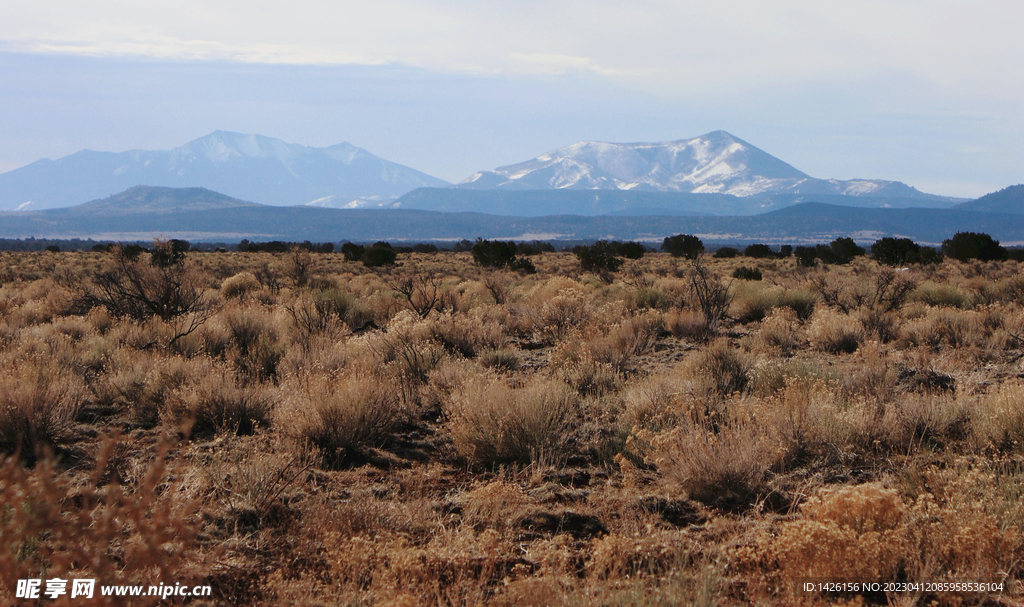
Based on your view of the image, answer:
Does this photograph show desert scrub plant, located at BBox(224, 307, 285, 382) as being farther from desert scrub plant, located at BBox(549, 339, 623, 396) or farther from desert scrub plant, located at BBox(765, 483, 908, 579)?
desert scrub plant, located at BBox(765, 483, 908, 579)

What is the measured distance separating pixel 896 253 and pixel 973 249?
17.3ft

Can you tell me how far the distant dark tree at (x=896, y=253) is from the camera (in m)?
31.6

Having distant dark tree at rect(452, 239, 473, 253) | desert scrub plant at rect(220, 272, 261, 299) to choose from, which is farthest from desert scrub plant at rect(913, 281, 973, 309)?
distant dark tree at rect(452, 239, 473, 253)

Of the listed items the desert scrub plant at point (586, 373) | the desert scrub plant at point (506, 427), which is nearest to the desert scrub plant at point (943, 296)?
the desert scrub plant at point (586, 373)

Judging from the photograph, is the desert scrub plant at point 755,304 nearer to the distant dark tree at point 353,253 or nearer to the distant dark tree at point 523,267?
the distant dark tree at point 523,267

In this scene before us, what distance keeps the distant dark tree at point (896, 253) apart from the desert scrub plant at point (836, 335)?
79.7 feet

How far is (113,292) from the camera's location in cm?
Answer: 1327

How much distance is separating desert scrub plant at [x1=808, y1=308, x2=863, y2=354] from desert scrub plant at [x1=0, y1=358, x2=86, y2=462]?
10.2 meters

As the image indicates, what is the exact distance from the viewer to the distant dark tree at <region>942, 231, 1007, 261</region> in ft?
110

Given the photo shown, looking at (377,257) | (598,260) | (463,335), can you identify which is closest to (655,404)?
(463,335)

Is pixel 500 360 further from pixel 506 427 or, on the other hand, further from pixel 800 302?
pixel 800 302

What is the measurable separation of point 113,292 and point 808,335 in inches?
546

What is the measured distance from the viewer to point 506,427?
5.55 metres

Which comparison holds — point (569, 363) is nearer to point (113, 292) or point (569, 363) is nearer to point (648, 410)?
point (648, 410)
